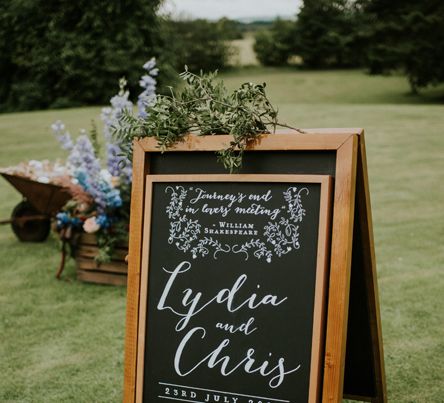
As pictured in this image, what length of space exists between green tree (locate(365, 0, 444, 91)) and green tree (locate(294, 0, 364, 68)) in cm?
1028

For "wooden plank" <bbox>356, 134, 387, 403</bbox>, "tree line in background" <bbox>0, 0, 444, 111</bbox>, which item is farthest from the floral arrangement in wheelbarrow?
"tree line in background" <bbox>0, 0, 444, 111</bbox>

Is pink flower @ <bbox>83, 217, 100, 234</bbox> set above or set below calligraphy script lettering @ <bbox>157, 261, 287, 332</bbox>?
above

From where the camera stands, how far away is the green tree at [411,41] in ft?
79.4

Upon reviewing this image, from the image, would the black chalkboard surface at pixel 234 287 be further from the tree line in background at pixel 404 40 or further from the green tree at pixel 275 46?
the green tree at pixel 275 46

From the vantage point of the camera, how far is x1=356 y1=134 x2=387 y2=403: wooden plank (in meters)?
2.19

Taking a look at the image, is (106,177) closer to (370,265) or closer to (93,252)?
(93,252)

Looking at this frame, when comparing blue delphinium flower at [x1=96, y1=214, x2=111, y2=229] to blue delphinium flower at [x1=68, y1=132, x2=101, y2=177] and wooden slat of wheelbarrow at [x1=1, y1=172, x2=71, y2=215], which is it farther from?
wooden slat of wheelbarrow at [x1=1, y1=172, x2=71, y2=215]

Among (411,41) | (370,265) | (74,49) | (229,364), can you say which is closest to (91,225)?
(229,364)

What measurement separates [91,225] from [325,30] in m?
39.7

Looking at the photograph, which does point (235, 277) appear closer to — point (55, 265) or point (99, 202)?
point (99, 202)

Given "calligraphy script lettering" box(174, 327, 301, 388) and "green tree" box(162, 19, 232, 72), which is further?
"green tree" box(162, 19, 232, 72)

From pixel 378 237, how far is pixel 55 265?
3.09 metres

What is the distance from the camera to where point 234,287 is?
2.22 meters

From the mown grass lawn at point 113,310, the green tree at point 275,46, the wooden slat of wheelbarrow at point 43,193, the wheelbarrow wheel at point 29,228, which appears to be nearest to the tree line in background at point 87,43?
the green tree at point 275,46
